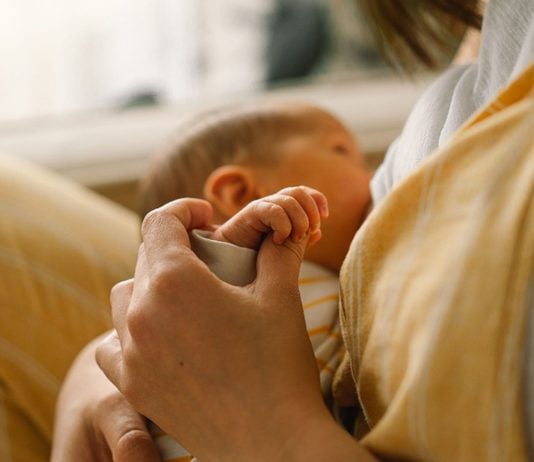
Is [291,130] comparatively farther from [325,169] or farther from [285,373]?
[285,373]

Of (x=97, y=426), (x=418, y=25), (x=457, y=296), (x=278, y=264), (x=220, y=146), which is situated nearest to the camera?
(x=457, y=296)

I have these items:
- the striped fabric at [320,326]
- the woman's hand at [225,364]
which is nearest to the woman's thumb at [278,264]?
the woman's hand at [225,364]

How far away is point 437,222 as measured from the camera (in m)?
0.43

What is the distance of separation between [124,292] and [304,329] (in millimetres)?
158

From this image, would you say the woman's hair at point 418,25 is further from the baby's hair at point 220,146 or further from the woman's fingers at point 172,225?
the woman's fingers at point 172,225

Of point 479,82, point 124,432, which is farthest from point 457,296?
point 124,432

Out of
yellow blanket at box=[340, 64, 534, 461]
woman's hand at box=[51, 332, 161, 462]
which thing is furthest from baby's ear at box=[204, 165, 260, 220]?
yellow blanket at box=[340, 64, 534, 461]

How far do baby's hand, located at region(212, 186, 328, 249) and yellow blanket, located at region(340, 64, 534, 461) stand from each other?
0.31 feet

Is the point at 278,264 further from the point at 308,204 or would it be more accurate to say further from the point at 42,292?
the point at 42,292

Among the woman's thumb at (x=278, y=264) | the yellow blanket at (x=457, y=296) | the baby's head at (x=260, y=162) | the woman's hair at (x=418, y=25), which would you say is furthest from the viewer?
the baby's head at (x=260, y=162)

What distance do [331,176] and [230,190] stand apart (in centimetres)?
12

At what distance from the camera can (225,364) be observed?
0.48 metres

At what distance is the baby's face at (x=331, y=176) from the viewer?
860mm

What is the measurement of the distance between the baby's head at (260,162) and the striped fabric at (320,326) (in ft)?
0.32
